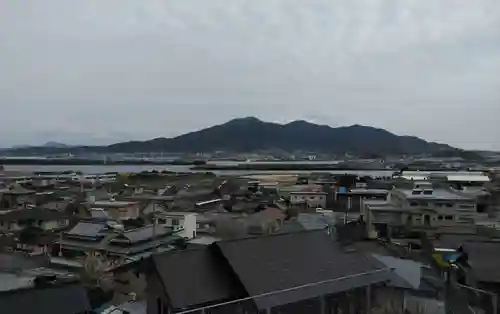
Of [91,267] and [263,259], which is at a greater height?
[263,259]

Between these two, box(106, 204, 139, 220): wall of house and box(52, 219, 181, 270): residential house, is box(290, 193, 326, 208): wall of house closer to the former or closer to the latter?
box(106, 204, 139, 220): wall of house

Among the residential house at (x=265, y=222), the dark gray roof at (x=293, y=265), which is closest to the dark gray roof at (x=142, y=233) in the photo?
the residential house at (x=265, y=222)

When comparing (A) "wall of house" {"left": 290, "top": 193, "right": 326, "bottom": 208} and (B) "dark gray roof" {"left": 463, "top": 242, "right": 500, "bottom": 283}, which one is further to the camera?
(A) "wall of house" {"left": 290, "top": 193, "right": 326, "bottom": 208}

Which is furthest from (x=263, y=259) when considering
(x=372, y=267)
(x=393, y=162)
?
(x=393, y=162)

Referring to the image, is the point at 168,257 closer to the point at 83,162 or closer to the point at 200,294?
the point at 200,294

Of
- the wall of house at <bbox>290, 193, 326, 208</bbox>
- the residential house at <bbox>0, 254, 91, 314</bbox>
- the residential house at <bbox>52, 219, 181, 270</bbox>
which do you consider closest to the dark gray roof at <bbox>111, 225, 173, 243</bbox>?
the residential house at <bbox>52, 219, 181, 270</bbox>

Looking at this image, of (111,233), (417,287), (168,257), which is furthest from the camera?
(111,233)

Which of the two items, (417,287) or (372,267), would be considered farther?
(417,287)
